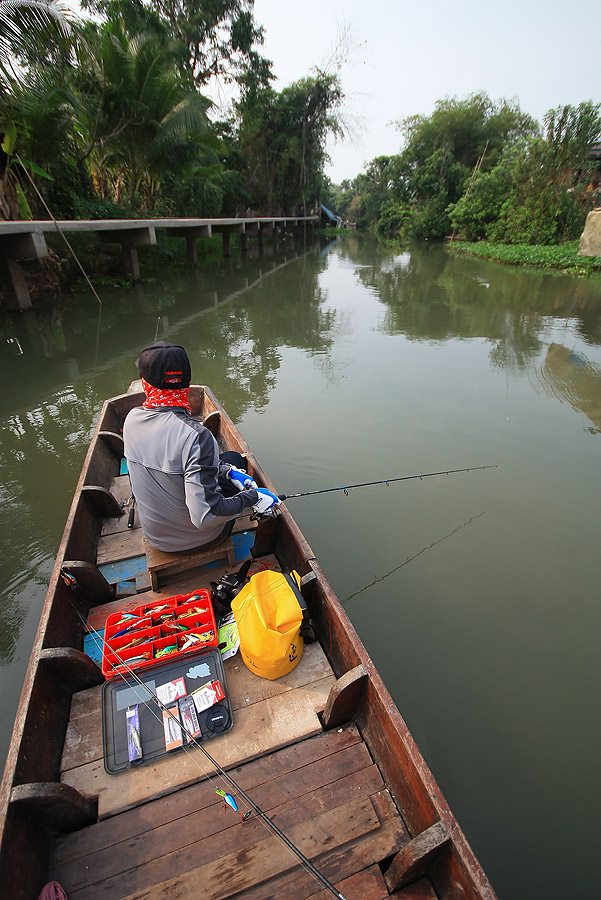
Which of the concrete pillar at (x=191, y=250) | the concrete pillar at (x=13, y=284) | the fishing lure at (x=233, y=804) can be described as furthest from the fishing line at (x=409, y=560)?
the concrete pillar at (x=191, y=250)

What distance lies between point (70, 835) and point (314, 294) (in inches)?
588

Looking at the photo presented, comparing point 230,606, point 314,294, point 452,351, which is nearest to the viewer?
point 230,606

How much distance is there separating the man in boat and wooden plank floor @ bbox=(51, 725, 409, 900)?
4.17 ft

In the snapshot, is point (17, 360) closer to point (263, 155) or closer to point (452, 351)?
point (452, 351)

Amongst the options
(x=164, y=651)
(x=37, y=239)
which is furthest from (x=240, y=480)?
(x=37, y=239)

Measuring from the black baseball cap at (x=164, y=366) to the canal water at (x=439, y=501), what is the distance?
2265 millimetres

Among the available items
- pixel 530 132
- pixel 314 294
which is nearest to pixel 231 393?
pixel 314 294

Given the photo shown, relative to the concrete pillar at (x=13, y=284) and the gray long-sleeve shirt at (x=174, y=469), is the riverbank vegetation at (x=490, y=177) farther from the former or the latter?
the gray long-sleeve shirt at (x=174, y=469)

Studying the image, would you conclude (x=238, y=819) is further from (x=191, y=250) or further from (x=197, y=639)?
(x=191, y=250)

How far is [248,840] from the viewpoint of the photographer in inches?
67.4

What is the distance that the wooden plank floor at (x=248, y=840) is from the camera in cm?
160

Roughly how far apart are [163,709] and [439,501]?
3425 mm

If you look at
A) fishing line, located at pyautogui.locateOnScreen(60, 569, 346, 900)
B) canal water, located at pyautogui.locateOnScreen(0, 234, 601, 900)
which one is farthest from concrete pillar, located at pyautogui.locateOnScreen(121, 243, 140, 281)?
fishing line, located at pyautogui.locateOnScreen(60, 569, 346, 900)

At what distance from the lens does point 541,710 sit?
272 centimetres
